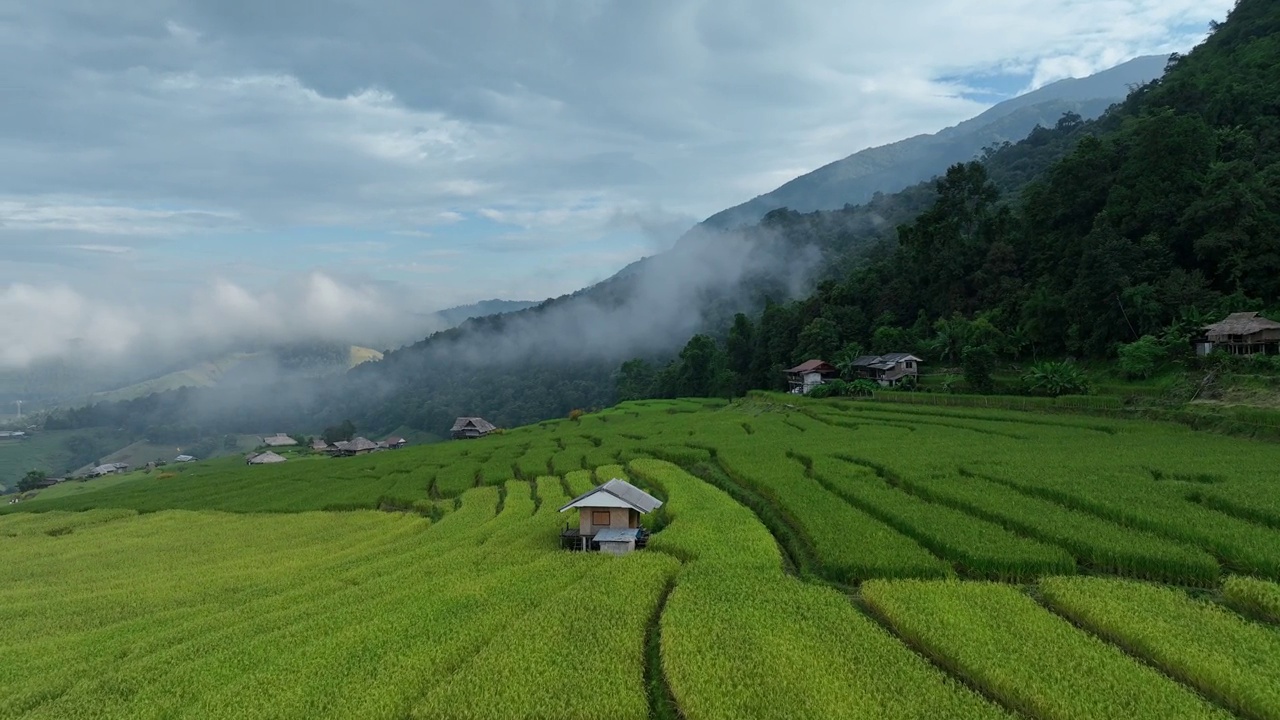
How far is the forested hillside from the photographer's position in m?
39.5

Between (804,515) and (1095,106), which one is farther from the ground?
(1095,106)

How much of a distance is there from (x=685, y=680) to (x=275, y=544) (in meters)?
22.7

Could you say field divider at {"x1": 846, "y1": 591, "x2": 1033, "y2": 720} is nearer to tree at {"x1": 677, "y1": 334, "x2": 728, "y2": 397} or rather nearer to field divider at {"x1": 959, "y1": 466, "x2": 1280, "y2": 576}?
field divider at {"x1": 959, "y1": 466, "x2": 1280, "y2": 576}

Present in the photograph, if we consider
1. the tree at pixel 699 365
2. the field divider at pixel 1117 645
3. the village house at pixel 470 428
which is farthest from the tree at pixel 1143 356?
the village house at pixel 470 428

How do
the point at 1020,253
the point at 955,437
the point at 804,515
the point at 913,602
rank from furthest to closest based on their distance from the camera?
1. the point at 1020,253
2. the point at 955,437
3. the point at 804,515
4. the point at 913,602

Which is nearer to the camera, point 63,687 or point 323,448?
point 63,687

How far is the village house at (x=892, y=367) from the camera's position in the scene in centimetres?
5369

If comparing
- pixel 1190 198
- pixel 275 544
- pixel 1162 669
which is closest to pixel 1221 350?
pixel 1190 198

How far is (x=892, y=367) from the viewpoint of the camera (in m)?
Result: 54.1

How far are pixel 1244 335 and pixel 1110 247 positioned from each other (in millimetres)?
9576

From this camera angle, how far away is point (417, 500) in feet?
113

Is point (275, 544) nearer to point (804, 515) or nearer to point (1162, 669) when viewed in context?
point (804, 515)

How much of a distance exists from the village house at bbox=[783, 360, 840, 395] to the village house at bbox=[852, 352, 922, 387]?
5301mm

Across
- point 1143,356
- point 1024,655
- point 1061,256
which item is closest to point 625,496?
point 1024,655
